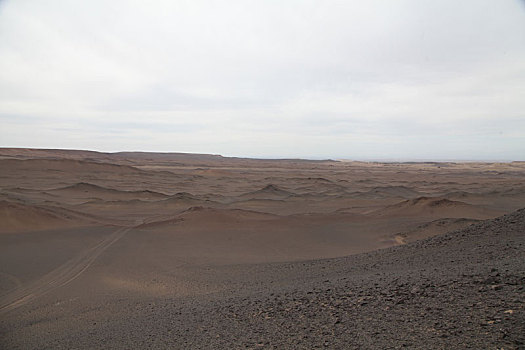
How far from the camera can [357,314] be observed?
5.12m

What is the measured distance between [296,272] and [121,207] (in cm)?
2215

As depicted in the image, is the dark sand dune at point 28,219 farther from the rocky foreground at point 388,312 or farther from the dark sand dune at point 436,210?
the dark sand dune at point 436,210

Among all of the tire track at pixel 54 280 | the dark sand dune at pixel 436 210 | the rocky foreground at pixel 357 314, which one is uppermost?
the rocky foreground at pixel 357 314

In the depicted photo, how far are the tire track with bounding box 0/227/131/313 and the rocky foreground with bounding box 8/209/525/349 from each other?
280 cm

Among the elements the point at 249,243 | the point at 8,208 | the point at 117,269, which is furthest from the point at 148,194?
the point at 117,269

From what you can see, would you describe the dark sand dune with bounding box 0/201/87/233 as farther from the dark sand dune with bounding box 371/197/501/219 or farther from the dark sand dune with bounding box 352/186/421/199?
the dark sand dune with bounding box 352/186/421/199

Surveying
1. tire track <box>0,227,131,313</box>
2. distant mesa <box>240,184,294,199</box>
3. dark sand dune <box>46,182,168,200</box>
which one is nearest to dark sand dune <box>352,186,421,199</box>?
distant mesa <box>240,184,294,199</box>

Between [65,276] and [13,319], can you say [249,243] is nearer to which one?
[65,276]

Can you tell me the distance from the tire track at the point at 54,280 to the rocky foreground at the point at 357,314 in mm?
2803

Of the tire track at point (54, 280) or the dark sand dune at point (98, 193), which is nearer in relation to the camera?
the tire track at point (54, 280)

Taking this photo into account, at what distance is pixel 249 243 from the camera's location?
52.1 feet

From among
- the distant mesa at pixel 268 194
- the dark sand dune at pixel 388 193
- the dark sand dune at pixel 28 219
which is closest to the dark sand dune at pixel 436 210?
the dark sand dune at pixel 388 193

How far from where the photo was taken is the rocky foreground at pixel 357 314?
420 cm

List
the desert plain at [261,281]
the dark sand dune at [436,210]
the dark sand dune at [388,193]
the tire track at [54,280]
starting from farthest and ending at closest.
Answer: the dark sand dune at [388,193] < the dark sand dune at [436,210] < the tire track at [54,280] < the desert plain at [261,281]
